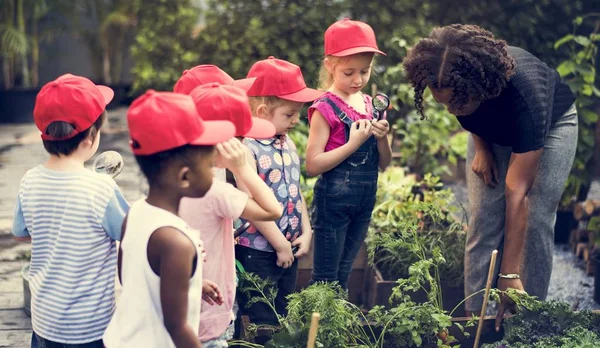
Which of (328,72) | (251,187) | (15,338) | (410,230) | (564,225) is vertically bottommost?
(15,338)

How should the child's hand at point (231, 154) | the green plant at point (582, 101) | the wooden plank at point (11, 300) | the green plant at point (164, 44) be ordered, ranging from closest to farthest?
the child's hand at point (231, 154) → the wooden plank at point (11, 300) → the green plant at point (582, 101) → the green plant at point (164, 44)

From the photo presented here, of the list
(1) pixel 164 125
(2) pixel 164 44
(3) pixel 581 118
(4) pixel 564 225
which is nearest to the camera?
(1) pixel 164 125

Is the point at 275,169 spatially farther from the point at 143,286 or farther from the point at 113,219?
the point at 143,286

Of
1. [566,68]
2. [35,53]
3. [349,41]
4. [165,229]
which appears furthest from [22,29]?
[165,229]

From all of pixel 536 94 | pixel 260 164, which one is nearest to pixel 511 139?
pixel 536 94

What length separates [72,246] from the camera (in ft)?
8.01

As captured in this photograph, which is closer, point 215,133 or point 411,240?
point 215,133

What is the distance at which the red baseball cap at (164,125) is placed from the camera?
201 cm

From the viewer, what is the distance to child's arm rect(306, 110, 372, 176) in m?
3.25

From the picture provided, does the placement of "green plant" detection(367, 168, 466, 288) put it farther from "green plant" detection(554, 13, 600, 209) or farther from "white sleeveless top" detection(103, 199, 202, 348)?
"white sleeveless top" detection(103, 199, 202, 348)

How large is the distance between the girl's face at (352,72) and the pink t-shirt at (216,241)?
1.00 meters

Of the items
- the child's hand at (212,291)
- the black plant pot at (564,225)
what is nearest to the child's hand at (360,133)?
the child's hand at (212,291)

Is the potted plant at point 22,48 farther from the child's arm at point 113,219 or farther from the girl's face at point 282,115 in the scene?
the child's arm at point 113,219

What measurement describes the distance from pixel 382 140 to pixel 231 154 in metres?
1.19
